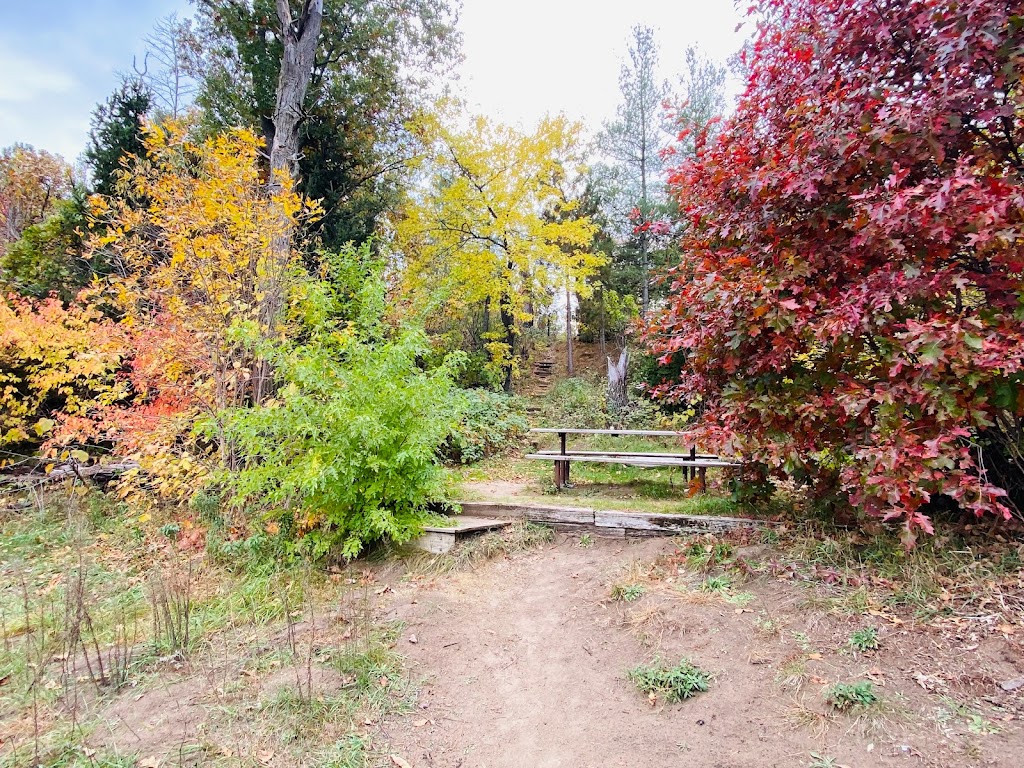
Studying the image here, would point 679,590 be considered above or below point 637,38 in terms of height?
below

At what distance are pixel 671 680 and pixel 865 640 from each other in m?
0.98

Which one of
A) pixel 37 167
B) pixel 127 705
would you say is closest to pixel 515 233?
pixel 127 705

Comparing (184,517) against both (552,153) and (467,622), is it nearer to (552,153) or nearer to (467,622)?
(467,622)

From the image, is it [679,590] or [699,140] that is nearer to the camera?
[679,590]

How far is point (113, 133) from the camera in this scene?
33.4 ft

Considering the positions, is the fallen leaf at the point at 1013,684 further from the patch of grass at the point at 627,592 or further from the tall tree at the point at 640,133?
the tall tree at the point at 640,133

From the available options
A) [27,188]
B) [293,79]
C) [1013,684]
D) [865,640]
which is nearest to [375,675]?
[865,640]

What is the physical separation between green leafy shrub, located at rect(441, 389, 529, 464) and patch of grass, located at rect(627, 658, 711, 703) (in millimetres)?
5386

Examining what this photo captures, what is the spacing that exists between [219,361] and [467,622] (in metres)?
3.65

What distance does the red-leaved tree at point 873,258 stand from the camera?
246 centimetres

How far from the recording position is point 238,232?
504 cm

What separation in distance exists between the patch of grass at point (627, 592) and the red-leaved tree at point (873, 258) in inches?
45.0

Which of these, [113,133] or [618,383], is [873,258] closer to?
[618,383]

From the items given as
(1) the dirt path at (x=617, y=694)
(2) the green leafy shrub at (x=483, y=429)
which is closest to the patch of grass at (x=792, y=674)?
(1) the dirt path at (x=617, y=694)
